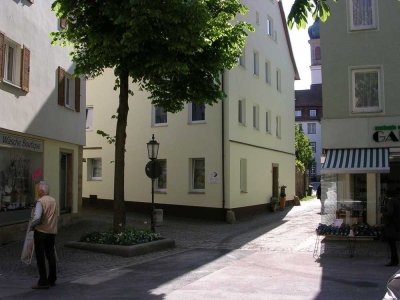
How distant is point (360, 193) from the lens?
17234 millimetres

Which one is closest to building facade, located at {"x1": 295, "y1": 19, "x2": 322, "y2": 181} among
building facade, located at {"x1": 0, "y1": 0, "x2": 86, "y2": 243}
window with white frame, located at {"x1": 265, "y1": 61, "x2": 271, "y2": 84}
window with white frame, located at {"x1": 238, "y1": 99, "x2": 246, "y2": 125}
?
window with white frame, located at {"x1": 265, "y1": 61, "x2": 271, "y2": 84}

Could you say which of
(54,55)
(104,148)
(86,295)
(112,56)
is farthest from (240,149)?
(86,295)

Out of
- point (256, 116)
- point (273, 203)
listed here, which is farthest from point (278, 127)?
point (273, 203)

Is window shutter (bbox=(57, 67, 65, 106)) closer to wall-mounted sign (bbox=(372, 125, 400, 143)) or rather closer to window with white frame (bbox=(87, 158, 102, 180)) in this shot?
window with white frame (bbox=(87, 158, 102, 180))

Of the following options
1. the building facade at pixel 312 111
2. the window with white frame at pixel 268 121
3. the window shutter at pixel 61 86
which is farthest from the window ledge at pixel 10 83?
the building facade at pixel 312 111

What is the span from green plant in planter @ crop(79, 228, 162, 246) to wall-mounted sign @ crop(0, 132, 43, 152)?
3476mm

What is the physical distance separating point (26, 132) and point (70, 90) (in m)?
4.47

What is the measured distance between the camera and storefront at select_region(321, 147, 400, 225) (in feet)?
51.5

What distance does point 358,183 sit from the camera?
56.6ft

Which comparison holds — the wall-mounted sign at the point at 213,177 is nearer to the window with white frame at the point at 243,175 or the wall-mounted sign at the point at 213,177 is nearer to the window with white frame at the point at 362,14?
the window with white frame at the point at 243,175

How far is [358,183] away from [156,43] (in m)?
8.47

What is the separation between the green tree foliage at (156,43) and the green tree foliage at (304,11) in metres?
6.77

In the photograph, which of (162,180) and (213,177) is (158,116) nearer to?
(162,180)

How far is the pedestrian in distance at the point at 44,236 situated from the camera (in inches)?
358
